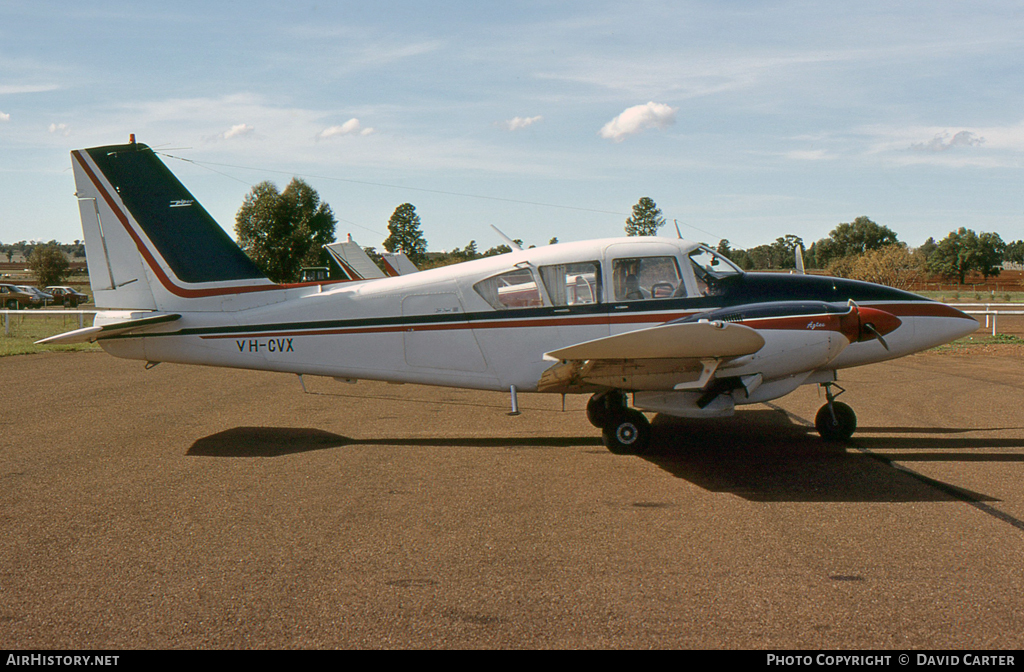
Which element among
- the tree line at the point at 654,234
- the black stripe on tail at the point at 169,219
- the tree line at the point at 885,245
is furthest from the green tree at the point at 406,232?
the black stripe on tail at the point at 169,219

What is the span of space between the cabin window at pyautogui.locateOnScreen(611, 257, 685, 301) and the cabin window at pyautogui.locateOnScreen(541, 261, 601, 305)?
9.2 inches

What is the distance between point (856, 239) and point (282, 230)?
232 ft

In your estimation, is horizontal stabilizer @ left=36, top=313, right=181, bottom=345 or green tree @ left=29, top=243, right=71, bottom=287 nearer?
horizontal stabilizer @ left=36, top=313, right=181, bottom=345

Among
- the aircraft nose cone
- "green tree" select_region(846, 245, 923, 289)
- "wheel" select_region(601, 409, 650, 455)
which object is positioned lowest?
"wheel" select_region(601, 409, 650, 455)

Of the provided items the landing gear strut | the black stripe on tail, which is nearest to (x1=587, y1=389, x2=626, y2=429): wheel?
the landing gear strut

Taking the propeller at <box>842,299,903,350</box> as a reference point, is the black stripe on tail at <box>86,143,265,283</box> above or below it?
above

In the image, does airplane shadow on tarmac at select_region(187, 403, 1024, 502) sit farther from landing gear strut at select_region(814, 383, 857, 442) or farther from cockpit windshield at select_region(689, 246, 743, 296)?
cockpit windshield at select_region(689, 246, 743, 296)

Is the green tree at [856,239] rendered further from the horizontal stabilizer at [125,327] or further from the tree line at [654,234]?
the horizontal stabilizer at [125,327]

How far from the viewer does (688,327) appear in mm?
7066

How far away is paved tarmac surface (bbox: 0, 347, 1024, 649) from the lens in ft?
13.4

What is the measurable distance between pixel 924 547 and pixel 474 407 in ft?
25.6

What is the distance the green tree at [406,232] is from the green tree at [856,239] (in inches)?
2379

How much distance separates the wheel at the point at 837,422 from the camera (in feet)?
29.0
